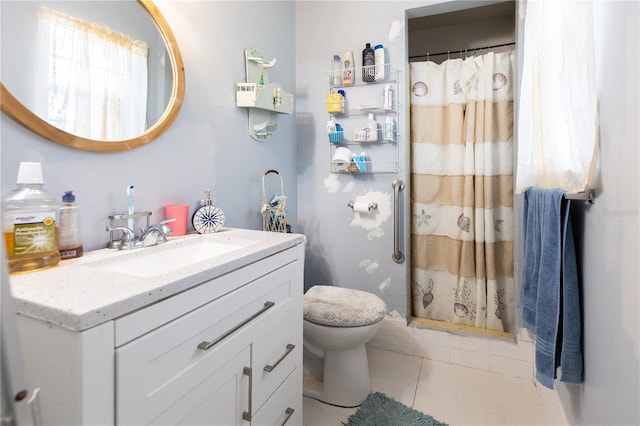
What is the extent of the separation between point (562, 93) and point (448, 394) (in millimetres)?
1490

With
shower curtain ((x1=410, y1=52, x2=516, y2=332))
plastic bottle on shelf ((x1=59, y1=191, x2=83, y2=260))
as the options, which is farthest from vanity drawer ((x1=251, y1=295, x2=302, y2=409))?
shower curtain ((x1=410, y1=52, x2=516, y2=332))

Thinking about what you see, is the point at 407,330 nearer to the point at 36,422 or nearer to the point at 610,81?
the point at 610,81

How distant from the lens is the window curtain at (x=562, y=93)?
991 mm

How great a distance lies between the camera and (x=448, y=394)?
5.67 ft

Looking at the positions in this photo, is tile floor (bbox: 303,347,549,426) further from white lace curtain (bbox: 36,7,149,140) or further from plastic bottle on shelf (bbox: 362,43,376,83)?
plastic bottle on shelf (bbox: 362,43,376,83)

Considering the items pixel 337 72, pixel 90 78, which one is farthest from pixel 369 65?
pixel 90 78

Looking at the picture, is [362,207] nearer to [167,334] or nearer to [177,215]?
[177,215]

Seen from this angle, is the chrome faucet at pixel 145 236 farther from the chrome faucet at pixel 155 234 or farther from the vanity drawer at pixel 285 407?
the vanity drawer at pixel 285 407

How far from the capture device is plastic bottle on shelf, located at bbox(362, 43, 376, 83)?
6.65ft

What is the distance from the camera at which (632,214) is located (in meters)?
0.81

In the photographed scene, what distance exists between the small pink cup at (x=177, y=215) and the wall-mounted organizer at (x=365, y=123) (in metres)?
1.03

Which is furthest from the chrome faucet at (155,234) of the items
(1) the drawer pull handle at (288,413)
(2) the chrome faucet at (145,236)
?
(1) the drawer pull handle at (288,413)

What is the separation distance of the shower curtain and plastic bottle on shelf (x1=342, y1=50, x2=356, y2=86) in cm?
42

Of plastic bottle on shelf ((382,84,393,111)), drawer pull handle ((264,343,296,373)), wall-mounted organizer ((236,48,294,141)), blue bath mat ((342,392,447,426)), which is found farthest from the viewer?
plastic bottle on shelf ((382,84,393,111))
